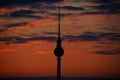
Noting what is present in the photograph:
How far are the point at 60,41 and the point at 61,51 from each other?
280 inches

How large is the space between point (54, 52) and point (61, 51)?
2274 mm

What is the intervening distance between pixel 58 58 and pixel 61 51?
228cm

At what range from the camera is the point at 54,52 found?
A: 189 meters

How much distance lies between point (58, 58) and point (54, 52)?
2.59 m

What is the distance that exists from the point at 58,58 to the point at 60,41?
25.6ft

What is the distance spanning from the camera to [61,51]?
7466 inches

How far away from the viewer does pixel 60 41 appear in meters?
196
